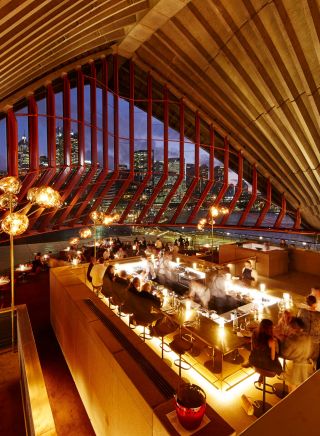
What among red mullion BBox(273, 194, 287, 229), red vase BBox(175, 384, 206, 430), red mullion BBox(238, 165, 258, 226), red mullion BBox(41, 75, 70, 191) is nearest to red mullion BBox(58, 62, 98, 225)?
red mullion BBox(41, 75, 70, 191)

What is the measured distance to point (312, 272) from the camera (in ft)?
23.6

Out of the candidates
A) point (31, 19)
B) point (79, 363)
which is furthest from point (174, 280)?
point (31, 19)

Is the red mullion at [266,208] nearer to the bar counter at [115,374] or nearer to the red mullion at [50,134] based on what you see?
the red mullion at [50,134]

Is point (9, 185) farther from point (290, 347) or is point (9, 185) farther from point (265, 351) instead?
point (290, 347)

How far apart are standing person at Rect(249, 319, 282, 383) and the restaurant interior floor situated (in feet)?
2.12

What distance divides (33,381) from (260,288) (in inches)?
Answer: 161

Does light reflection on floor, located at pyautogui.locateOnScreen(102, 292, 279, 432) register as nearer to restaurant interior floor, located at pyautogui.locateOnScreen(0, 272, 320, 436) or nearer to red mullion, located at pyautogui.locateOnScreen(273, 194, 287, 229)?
restaurant interior floor, located at pyautogui.locateOnScreen(0, 272, 320, 436)

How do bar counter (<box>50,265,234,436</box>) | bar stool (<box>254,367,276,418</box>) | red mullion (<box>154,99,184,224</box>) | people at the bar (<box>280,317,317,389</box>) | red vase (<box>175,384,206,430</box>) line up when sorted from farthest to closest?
1. red mullion (<box>154,99,184,224</box>)
2. people at the bar (<box>280,317,317,389</box>)
3. bar stool (<box>254,367,276,418</box>)
4. bar counter (<box>50,265,234,436</box>)
5. red vase (<box>175,384,206,430</box>)

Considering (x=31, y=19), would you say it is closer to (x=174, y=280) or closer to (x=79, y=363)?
(x=79, y=363)

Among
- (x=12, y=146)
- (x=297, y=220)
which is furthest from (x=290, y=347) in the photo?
(x=297, y=220)

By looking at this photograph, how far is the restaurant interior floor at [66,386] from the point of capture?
9.92ft

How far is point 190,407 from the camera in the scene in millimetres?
1585

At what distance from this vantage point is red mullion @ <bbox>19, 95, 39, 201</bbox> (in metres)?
8.55

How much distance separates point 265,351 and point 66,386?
10.3 ft
